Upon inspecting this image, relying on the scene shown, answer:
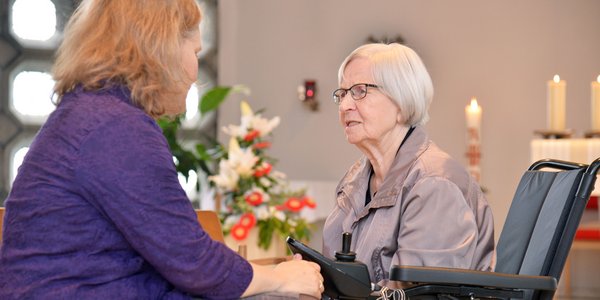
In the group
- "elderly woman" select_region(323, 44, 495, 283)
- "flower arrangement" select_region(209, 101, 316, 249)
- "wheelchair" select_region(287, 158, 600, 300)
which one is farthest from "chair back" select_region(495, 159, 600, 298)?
"flower arrangement" select_region(209, 101, 316, 249)

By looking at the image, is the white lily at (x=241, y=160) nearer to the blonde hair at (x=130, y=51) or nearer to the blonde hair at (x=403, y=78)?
the blonde hair at (x=403, y=78)

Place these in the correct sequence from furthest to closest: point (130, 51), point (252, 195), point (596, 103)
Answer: point (252, 195)
point (596, 103)
point (130, 51)

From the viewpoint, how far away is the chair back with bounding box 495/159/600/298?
2.13m

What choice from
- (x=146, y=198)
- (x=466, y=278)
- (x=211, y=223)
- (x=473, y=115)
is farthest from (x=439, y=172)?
(x=473, y=115)

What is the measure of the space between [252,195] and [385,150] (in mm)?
1543

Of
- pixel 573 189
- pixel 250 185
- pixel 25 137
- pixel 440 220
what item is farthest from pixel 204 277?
pixel 25 137

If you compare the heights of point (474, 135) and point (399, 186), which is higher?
point (399, 186)

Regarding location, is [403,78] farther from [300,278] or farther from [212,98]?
[212,98]

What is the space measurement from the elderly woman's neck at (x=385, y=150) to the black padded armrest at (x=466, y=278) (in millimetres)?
598

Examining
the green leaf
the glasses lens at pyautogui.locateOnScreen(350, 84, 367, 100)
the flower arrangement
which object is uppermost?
the glasses lens at pyautogui.locateOnScreen(350, 84, 367, 100)

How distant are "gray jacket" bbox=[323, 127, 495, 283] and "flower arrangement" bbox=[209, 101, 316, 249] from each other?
1.49m

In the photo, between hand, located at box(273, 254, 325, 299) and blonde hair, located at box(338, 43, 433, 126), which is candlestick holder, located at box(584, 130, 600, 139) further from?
hand, located at box(273, 254, 325, 299)

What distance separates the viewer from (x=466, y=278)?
6.52 ft

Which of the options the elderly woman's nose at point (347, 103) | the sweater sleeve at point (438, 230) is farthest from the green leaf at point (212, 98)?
the sweater sleeve at point (438, 230)
